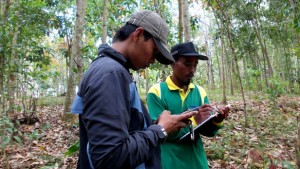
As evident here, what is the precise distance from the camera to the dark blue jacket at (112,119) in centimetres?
108

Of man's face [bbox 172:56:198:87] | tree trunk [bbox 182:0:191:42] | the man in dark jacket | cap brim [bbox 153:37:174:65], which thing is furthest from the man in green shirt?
tree trunk [bbox 182:0:191:42]

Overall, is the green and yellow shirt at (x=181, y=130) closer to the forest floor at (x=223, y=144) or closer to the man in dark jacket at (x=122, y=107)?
the forest floor at (x=223, y=144)

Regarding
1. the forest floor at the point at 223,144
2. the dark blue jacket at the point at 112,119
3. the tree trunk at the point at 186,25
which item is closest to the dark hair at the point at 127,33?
the dark blue jacket at the point at 112,119

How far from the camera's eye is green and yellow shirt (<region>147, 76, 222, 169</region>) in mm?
2076

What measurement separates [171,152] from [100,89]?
3.71 ft

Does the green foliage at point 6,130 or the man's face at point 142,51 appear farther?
the green foliage at point 6,130

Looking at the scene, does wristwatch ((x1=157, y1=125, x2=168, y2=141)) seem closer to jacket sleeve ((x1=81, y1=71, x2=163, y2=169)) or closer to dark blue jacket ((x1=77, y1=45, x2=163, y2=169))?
dark blue jacket ((x1=77, y1=45, x2=163, y2=169))

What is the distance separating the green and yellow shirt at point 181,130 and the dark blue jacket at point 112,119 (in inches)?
31.8

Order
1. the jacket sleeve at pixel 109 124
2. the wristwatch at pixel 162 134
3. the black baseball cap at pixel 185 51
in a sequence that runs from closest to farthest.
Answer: the jacket sleeve at pixel 109 124, the wristwatch at pixel 162 134, the black baseball cap at pixel 185 51

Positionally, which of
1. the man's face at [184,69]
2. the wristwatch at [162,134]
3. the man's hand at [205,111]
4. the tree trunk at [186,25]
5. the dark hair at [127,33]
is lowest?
the wristwatch at [162,134]

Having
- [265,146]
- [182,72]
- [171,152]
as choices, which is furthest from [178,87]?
[265,146]

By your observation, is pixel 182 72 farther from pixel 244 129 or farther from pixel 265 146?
pixel 244 129

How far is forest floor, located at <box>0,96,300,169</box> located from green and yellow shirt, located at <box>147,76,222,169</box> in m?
0.46

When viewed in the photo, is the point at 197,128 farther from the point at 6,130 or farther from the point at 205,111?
the point at 6,130
